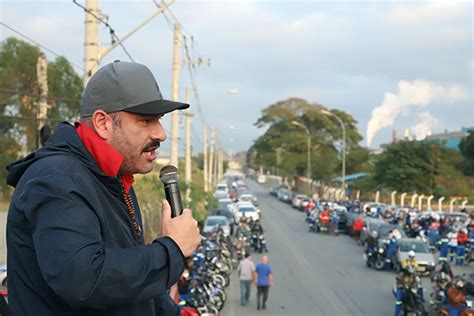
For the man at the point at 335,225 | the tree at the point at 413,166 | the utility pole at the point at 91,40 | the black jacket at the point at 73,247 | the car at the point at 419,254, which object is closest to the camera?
the black jacket at the point at 73,247

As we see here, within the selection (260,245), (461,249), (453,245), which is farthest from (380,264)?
(260,245)

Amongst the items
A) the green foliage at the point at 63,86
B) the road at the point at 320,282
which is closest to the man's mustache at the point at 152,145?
the road at the point at 320,282

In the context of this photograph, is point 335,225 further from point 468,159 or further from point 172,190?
point 172,190

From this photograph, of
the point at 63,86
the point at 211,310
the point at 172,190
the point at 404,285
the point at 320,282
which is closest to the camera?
the point at 172,190

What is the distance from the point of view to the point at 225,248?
79.4 ft

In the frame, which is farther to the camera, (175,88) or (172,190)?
(175,88)

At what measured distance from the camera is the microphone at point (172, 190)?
7.83 ft

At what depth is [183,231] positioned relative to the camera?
224 cm

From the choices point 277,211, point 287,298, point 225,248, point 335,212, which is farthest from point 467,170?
point 287,298

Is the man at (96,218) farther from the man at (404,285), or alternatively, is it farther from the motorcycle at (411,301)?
the man at (404,285)

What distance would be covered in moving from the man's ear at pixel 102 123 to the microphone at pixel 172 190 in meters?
0.30

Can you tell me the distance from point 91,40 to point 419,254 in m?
14.5

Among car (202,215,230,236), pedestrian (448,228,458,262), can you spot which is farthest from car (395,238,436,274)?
car (202,215,230,236)

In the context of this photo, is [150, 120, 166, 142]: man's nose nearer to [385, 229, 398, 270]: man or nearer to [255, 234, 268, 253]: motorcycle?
[385, 229, 398, 270]: man
